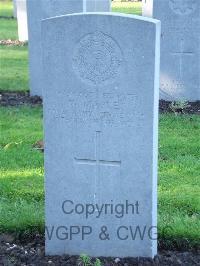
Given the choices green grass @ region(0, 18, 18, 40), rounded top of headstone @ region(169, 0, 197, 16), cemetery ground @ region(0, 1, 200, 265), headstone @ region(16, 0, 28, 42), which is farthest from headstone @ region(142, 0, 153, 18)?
green grass @ region(0, 18, 18, 40)

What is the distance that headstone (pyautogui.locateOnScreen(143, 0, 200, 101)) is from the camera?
8.82 m

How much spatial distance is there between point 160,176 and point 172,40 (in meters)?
3.62

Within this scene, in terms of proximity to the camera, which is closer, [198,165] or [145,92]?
[145,92]

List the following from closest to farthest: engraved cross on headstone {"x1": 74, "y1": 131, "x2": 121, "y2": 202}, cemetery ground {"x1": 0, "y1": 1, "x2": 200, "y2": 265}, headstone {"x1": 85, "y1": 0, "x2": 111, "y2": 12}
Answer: engraved cross on headstone {"x1": 74, "y1": 131, "x2": 121, "y2": 202} < cemetery ground {"x1": 0, "y1": 1, "x2": 200, "y2": 265} < headstone {"x1": 85, "y1": 0, "x2": 111, "y2": 12}

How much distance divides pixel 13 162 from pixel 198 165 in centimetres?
175

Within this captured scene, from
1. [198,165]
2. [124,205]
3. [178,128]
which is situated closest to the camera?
[124,205]

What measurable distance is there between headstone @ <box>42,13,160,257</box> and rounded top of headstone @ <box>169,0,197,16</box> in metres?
5.13

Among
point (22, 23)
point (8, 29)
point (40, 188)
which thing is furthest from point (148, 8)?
point (40, 188)

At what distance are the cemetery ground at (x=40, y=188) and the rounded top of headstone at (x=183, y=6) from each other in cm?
134

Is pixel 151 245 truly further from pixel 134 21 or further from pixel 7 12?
pixel 7 12

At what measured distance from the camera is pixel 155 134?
391 cm

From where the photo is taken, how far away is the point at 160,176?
5.69m

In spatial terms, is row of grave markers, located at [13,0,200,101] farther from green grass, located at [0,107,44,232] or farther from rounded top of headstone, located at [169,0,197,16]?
green grass, located at [0,107,44,232]

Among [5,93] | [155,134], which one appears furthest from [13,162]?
[5,93]
